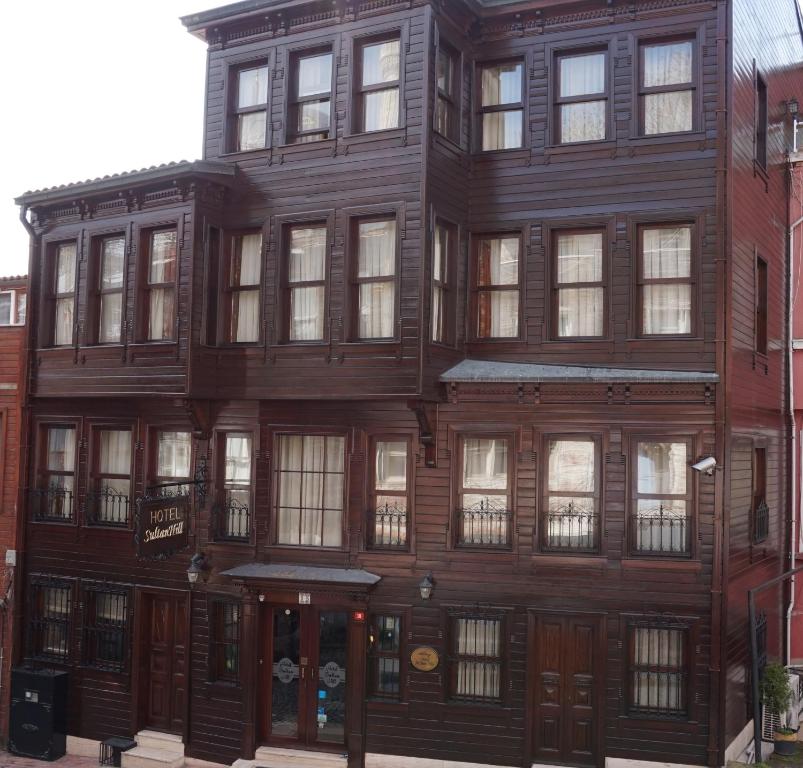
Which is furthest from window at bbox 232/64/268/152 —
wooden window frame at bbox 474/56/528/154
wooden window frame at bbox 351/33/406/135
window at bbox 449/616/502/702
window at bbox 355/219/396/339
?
window at bbox 449/616/502/702

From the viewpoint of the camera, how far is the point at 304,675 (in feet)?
50.6

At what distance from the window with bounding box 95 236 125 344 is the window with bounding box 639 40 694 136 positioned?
9.67 m

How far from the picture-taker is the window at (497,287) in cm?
1545

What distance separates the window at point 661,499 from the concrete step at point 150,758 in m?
8.74

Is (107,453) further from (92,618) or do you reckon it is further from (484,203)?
(484,203)

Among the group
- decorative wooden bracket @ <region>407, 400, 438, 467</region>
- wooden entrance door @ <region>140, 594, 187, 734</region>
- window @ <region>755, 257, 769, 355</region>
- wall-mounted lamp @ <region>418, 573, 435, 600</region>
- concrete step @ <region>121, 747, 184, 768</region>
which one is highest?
window @ <region>755, 257, 769, 355</region>

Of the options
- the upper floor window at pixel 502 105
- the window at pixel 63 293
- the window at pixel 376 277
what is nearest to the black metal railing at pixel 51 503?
the window at pixel 63 293

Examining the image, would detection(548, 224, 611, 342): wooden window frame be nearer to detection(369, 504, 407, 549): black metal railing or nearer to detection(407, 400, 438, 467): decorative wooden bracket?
detection(407, 400, 438, 467): decorative wooden bracket

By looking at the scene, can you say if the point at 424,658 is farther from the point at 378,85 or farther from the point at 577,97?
the point at 577,97

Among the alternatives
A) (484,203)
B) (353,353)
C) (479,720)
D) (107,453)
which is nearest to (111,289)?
(107,453)

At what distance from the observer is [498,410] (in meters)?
14.8

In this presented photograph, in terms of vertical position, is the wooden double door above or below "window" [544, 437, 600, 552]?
below

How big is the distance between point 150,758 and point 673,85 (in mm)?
14454

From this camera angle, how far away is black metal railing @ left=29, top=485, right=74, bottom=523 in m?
18.0
